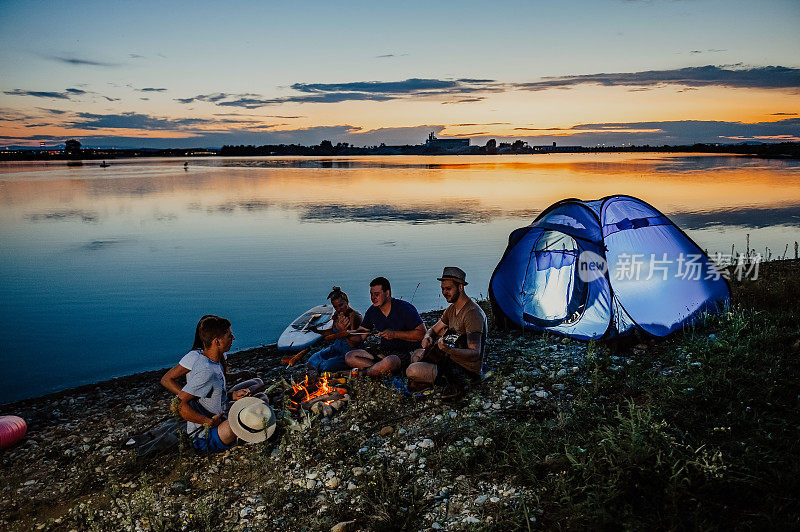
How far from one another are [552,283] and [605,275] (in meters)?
1.10

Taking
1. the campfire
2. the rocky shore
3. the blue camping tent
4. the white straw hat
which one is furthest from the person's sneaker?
the blue camping tent

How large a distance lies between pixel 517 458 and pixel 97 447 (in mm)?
5206

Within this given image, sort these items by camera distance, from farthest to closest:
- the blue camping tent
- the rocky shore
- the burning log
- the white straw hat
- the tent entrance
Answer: the tent entrance → the blue camping tent → the burning log → the white straw hat → the rocky shore

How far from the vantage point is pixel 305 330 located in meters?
10.7

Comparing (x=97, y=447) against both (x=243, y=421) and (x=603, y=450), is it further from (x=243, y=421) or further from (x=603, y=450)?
(x=603, y=450)

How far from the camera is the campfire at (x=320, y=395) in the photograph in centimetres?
690

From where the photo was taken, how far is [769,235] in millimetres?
23156

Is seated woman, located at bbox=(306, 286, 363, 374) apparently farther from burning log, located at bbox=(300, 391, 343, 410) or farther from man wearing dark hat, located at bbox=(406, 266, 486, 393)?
man wearing dark hat, located at bbox=(406, 266, 486, 393)

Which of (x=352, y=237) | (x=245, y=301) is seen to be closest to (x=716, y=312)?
(x=245, y=301)

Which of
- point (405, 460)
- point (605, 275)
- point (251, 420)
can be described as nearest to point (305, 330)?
point (251, 420)

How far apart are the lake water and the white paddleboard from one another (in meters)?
1.39

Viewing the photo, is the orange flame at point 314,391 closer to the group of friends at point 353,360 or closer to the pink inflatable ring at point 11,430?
the group of friends at point 353,360

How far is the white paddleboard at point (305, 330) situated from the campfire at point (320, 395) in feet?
7.79

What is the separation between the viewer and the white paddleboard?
10.3m
